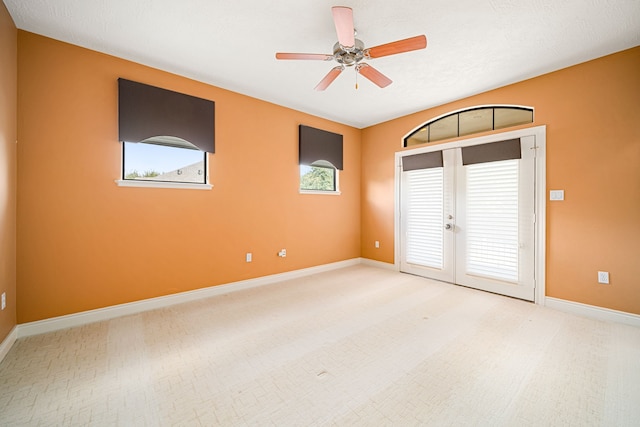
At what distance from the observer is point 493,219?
3.73 m

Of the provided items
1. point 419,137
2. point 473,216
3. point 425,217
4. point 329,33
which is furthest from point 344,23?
point 425,217

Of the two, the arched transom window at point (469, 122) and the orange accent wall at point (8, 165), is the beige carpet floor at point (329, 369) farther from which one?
the arched transom window at point (469, 122)

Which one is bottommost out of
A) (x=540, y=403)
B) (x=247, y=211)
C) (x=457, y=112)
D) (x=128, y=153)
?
(x=540, y=403)

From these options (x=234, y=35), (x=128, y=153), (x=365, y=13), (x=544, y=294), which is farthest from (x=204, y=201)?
(x=544, y=294)

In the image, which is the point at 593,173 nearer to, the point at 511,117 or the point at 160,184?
the point at 511,117

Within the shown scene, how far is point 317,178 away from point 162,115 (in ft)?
8.76

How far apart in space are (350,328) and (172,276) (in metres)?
2.30

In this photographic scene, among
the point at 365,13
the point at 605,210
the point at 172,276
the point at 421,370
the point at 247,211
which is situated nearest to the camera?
the point at 421,370

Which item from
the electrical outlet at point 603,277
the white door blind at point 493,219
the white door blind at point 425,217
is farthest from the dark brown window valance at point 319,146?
the electrical outlet at point 603,277

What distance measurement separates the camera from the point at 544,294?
3.31 metres

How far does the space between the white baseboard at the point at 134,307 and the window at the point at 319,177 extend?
1597 millimetres

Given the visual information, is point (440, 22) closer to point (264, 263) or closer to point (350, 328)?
point (350, 328)

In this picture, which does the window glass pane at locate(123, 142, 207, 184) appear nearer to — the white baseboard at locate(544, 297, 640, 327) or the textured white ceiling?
the textured white ceiling

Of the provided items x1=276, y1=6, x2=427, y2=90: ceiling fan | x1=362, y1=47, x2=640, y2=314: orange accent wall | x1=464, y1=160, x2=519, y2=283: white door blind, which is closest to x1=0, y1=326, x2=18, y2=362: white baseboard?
x1=276, y1=6, x2=427, y2=90: ceiling fan
